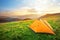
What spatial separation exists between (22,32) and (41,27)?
0.28 metres

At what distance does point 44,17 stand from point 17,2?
46 centimetres

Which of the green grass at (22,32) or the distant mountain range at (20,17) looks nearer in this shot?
the green grass at (22,32)

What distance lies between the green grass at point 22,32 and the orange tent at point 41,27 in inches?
1.8

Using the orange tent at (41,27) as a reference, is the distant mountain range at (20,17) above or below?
above

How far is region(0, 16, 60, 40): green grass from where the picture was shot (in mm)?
2338

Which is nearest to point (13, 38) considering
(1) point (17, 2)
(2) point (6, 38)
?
(2) point (6, 38)

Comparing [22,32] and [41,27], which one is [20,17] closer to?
[22,32]

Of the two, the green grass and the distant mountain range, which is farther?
the distant mountain range

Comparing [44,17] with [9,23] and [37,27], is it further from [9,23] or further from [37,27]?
[9,23]

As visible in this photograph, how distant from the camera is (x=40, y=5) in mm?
2453

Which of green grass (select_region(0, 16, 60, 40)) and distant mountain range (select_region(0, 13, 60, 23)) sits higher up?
distant mountain range (select_region(0, 13, 60, 23))

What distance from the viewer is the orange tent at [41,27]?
7.67 ft

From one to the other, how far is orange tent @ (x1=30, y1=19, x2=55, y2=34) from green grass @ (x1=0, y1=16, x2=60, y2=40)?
0.15ft

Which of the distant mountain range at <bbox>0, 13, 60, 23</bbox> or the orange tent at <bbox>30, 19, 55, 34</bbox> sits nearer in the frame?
the orange tent at <bbox>30, 19, 55, 34</bbox>
